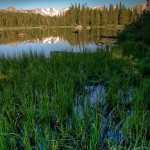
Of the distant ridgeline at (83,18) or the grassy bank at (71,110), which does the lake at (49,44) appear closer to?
the grassy bank at (71,110)

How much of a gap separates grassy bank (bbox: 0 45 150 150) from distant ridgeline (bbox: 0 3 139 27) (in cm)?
7996

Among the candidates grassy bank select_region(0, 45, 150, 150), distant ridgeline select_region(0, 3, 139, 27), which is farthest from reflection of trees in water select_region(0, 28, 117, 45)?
distant ridgeline select_region(0, 3, 139, 27)

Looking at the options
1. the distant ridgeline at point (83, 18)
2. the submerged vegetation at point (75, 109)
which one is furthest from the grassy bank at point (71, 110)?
the distant ridgeline at point (83, 18)

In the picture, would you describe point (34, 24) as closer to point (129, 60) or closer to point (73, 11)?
point (73, 11)

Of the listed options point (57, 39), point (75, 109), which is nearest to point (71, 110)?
point (75, 109)

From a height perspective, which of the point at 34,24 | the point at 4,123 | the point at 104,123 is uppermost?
the point at 34,24

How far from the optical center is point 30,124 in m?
4.05

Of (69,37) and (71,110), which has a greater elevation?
(69,37)

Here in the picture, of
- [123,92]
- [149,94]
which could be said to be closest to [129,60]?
[123,92]

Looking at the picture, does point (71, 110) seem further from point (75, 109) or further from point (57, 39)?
point (57, 39)

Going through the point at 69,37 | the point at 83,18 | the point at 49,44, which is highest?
the point at 83,18

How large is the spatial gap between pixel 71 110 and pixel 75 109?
0.68ft

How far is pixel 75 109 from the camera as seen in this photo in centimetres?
543

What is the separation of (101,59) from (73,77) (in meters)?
3.11
